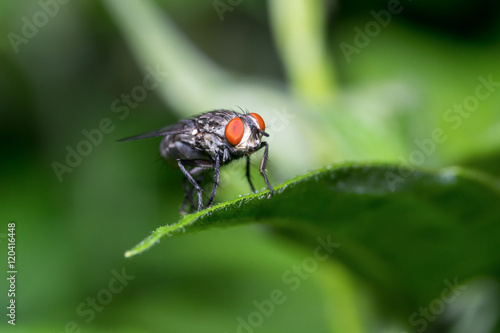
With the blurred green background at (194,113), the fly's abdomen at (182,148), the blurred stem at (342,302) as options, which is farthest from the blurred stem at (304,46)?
the blurred stem at (342,302)

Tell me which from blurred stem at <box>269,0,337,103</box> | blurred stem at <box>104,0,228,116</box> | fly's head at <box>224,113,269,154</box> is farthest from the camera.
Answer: blurred stem at <box>104,0,228,116</box>

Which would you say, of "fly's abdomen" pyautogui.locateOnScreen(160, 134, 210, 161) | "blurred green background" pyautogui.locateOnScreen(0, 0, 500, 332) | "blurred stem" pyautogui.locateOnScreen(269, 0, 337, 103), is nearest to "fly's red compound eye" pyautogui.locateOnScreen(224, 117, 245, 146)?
"fly's abdomen" pyautogui.locateOnScreen(160, 134, 210, 161)

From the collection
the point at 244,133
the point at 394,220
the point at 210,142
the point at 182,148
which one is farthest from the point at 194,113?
the point at 394,220

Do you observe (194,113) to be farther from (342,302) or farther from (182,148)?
(342,302)

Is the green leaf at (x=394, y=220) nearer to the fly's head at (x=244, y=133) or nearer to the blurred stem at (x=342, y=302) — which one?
the blurred stem at (x=342, y=302)

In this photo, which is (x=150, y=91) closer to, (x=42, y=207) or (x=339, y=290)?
(x=42, y=207)

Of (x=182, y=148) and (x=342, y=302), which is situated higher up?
(x=182, y=148)

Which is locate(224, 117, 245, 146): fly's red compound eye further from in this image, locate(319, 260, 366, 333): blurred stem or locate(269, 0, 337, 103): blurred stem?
locate(269, 0, 337, 103): blurred stem
